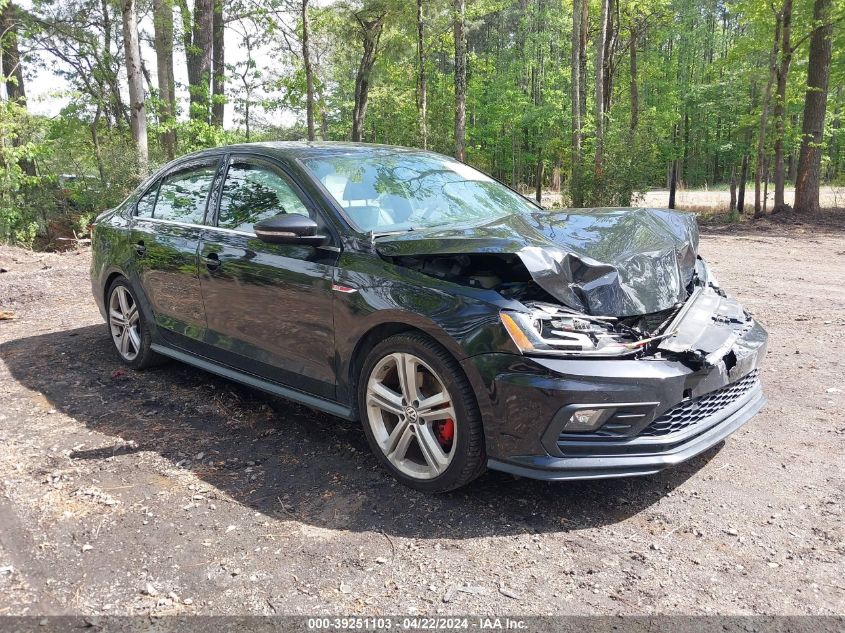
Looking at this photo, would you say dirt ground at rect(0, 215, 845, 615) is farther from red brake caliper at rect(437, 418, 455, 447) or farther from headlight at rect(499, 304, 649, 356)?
headlight at rect(499, 304, 649, 356)

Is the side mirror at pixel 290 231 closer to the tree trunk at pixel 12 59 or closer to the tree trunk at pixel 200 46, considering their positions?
the tree trunk at pixel 12 59

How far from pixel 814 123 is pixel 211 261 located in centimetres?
1793

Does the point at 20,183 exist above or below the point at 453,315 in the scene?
above

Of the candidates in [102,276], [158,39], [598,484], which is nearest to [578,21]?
[158,39]

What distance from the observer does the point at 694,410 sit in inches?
119

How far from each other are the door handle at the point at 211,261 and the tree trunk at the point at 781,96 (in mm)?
17293

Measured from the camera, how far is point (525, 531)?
2.90m

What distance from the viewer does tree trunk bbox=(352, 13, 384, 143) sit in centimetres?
2325

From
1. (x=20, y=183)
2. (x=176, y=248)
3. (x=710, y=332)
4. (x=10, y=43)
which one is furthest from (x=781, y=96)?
(x=10, y=43)

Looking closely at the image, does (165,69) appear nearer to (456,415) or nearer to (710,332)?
(456,415)

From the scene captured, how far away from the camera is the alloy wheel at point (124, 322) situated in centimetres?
525

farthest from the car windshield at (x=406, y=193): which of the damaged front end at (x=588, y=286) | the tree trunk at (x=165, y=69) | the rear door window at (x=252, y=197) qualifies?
the tree trunk at (x=165, y=69)

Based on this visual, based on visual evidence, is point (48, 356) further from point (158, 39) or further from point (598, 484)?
point (158, 39)

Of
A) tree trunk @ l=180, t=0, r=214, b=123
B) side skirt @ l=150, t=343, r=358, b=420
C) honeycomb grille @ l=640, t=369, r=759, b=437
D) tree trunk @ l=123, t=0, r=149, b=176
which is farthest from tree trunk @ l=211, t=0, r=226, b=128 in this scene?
honeycomb grille @ l=640, t=369, r=759, b=437
